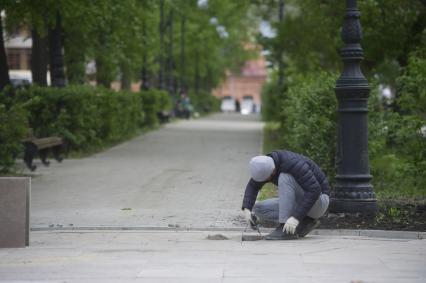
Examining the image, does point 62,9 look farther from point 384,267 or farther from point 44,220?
point 384,267

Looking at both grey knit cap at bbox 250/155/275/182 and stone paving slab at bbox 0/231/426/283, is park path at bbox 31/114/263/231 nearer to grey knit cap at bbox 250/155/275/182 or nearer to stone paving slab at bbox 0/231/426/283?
stone paving slab at bbox 0/231/426/283

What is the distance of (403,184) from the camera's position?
15.5m

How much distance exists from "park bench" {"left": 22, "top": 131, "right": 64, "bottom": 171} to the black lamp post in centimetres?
841

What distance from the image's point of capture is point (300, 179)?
1039cm

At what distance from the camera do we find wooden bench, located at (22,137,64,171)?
61.8 ft

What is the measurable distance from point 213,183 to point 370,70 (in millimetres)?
10552

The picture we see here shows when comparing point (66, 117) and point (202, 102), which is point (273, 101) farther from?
point (202, 102)

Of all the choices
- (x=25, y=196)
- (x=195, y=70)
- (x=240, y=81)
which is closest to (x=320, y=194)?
(x=25, y=196)

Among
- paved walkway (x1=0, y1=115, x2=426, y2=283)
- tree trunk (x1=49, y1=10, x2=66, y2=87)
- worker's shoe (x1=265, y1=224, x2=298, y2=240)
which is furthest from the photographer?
tree trunk (x1=49, y1=10, x2=66, y2=87)

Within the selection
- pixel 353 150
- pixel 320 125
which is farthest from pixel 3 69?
pixel 353 150

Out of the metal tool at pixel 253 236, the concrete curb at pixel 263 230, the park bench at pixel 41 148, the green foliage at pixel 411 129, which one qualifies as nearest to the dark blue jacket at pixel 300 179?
the metal tool at pixel 253 236

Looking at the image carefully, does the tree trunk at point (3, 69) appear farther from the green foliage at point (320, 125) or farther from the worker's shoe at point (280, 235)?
the worker's shoe at point (280, 235)

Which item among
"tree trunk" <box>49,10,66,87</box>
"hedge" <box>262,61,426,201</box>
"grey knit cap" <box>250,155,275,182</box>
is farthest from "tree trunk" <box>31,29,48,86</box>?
"grey knit cap" <box>250,155,275,182</box>

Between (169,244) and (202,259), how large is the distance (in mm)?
1199
